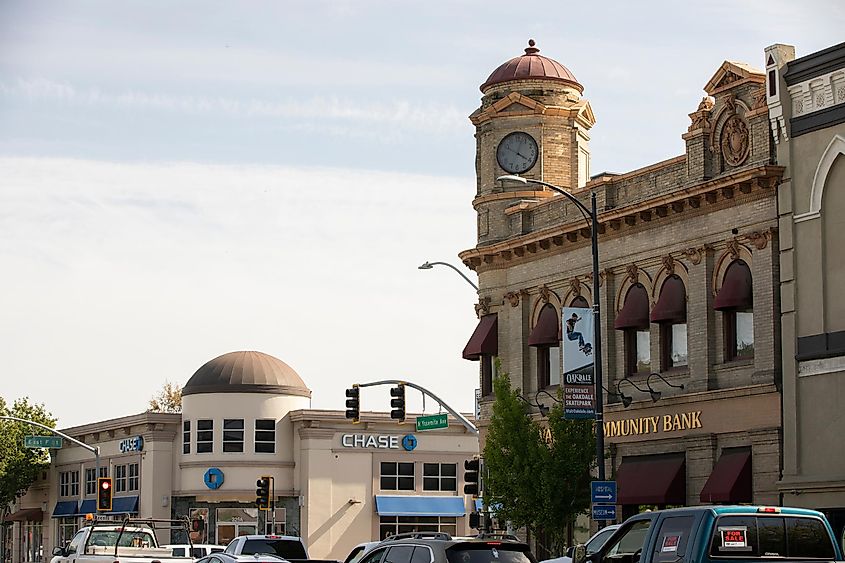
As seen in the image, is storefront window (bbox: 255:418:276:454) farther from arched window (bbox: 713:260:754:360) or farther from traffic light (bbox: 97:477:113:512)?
arched window (bbox: 713:260:754:360)

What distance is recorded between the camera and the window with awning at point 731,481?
37469mm

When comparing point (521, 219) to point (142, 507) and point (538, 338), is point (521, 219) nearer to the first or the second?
point (538, 338)

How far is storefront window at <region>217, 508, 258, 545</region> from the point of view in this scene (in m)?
71.3

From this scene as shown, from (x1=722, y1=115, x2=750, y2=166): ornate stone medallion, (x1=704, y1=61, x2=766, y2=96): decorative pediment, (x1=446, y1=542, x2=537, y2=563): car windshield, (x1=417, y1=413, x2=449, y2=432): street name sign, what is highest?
(x1=704, y1=61, x2=766, y2=96): decorative pediment

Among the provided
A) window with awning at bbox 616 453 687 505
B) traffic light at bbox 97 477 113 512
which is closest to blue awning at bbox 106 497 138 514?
traffic light at bbox 97 477 113 512

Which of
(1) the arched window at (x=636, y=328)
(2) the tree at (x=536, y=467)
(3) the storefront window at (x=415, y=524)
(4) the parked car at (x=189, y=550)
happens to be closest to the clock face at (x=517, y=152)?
(1) the arched window at (x=636, y=328)

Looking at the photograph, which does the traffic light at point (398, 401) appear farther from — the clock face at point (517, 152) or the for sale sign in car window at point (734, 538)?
the for sale sign in car window at point (734, 538)

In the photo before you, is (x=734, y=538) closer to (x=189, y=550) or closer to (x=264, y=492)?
(x=189, y=550)

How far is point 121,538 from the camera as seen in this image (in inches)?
1454

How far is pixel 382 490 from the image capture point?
72312 millimetres

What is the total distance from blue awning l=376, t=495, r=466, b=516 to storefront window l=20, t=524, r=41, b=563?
22.6 meters

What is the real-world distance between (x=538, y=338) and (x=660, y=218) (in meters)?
6.48

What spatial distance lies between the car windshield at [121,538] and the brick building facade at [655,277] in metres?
13.0

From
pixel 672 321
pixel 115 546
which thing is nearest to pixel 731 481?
pixel 672 321
